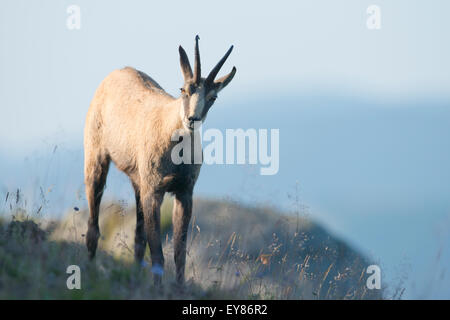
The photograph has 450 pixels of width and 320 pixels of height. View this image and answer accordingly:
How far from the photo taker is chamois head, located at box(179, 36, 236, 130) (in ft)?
23.9

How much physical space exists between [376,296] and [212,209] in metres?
6.70

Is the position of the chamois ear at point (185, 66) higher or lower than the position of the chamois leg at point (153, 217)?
higher

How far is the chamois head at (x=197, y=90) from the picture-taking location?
23.9ft

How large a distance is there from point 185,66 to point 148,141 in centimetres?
117

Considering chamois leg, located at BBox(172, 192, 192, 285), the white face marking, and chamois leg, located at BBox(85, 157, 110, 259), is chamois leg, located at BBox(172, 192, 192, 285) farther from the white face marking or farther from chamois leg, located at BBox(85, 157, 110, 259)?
chamois leg, located at BBox(85, 157, 110, 259)

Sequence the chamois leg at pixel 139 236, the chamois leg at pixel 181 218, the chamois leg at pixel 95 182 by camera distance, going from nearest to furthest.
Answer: the chamois leg at pixel 181 218, the chamois leg at pixel 139 236, the chamois leg at pixel 95 182

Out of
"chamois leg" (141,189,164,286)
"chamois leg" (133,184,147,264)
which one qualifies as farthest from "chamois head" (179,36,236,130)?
"chamois leg" (133,184,147,264)

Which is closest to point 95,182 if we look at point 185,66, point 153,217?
point 153,217

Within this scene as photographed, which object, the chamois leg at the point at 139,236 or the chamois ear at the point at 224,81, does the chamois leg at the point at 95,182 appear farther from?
the chamois ear at the point at 224,81

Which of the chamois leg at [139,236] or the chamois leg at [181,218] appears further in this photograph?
the chamois leg at [139,236]

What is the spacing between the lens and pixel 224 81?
25.8ft

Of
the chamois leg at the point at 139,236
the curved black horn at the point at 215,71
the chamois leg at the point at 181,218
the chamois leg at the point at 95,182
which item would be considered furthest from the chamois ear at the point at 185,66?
the chamois leg at the point at 95,182

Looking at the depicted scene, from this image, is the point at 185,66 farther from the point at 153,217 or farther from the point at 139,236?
the point at 139,236
